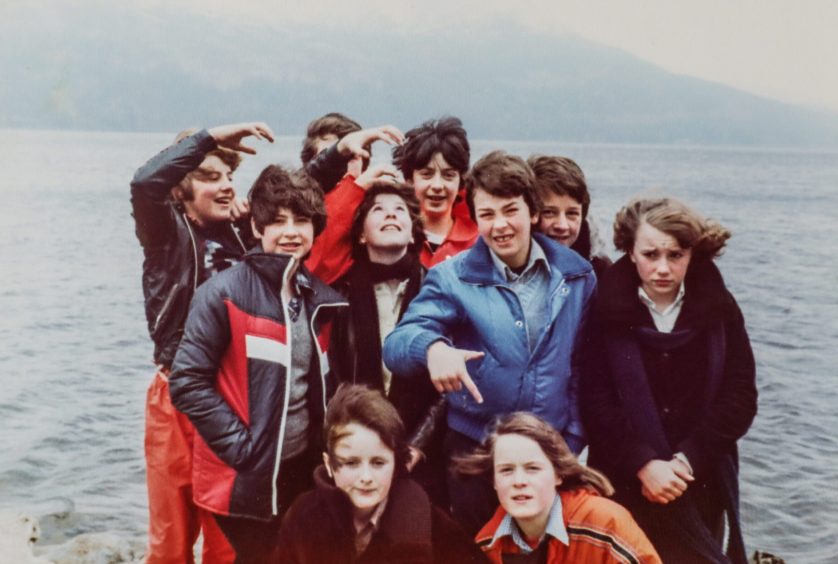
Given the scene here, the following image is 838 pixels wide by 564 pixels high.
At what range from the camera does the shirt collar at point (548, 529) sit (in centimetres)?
229

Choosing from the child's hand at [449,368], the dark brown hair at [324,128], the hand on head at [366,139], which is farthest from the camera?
the dark brown hair at [324,128]

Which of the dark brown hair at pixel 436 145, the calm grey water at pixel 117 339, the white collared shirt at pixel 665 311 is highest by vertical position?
the dark brown hair at pixel 436 145

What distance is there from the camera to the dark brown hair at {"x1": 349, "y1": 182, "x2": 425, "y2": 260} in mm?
2650

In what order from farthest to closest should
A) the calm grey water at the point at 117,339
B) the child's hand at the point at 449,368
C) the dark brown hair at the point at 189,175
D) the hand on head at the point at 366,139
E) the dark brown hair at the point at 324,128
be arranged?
the calm grey water at the point at 117,339 < the dark brown hair at the point at 324,128 < the dark brown hair at the point at 189,175 < the hand on head at the point at 366,139 < the child's hand at the point at 449,368

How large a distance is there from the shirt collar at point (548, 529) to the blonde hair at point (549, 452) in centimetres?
7

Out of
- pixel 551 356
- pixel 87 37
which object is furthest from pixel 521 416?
pixel 87 37

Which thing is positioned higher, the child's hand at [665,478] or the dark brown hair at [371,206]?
the dark brown hair at [371,206]

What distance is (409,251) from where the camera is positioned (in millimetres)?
2684

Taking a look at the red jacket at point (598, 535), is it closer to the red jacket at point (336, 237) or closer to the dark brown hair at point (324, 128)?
the red jacket at point (336, 237)

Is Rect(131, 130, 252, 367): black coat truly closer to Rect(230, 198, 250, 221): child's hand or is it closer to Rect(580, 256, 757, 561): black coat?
Rect(230, 198, 250, 221): child's hand

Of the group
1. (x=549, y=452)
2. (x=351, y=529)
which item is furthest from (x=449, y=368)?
(x=351, y=529)

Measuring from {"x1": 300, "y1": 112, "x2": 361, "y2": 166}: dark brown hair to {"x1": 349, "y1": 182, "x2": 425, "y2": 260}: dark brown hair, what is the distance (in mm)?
573

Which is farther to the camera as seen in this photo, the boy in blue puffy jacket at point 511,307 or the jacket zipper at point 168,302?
the jacket zipper at point 168,302

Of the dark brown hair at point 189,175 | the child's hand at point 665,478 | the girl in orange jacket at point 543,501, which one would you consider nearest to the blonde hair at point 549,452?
the girl in orange jacket at point 543,501
